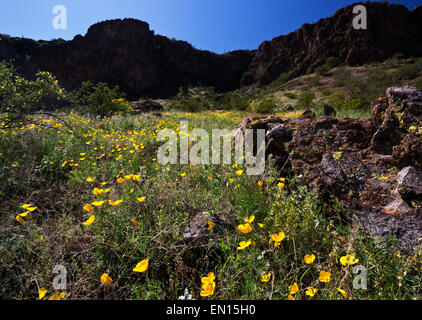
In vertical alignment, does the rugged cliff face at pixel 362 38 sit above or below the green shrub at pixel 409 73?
above

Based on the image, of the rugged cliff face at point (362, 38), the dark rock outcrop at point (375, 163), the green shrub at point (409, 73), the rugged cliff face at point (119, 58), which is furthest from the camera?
the rugged cliff face at point (119, 58)

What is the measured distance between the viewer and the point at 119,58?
5166 centimetres

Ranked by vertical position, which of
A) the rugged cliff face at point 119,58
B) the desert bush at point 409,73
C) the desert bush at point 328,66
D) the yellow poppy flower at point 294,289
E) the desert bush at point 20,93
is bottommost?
the yellow poppy flower at point 294,289

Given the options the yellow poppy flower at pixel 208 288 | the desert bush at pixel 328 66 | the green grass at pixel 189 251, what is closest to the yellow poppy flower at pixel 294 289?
the green grass at pixel 189 251

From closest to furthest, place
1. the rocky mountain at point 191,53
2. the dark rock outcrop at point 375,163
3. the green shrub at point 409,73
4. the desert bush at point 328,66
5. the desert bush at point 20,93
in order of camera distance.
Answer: the dark rock outcrop at point 375,163 → the desert bush at point 20,93 → the green shrub at point 409,73 → the desert bush at point 328,66 → the rocky mountain at point 191,53

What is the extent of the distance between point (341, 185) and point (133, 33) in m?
65.6

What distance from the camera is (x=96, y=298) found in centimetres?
127

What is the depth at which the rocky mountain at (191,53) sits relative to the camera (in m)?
42.4

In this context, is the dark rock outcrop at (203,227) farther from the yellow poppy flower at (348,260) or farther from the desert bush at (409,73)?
the desert bush at (409,73)

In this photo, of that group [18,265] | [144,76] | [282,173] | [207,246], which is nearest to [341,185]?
[282,173]

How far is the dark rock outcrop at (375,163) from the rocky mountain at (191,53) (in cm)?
4972

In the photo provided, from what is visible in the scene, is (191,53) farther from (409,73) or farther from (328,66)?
(409,73)

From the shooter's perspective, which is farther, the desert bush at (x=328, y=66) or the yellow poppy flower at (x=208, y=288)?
the desert bush at (x=328, y=66)
